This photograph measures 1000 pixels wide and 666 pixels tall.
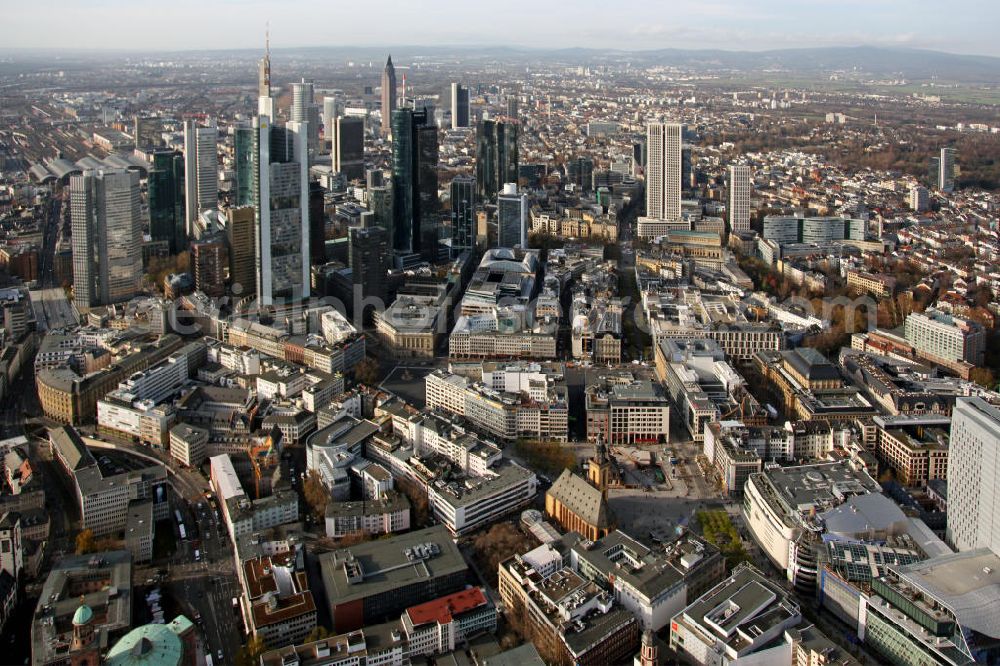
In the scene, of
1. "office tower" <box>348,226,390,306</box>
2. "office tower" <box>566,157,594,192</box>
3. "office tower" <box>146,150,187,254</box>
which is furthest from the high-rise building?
"office tower" <box>348,226,390,306</box>

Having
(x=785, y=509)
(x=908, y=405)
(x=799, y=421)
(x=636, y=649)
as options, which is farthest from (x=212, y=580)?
(x=908, y=405)

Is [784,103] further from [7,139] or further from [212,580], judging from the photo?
[212,580]

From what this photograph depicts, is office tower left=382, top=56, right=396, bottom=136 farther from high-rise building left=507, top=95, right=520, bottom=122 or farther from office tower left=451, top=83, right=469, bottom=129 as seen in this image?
high-rise building left=507, top=95, right=520, bottom=122

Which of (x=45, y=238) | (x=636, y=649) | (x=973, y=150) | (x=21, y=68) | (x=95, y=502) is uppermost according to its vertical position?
(x=21, y=68)

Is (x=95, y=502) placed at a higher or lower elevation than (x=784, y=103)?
lower

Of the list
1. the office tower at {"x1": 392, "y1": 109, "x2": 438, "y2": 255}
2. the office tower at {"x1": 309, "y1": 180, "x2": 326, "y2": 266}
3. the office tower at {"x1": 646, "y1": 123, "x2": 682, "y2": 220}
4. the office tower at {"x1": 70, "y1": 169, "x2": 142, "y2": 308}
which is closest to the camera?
the office tower at {"x1": 70, "y1": 169, "x2": 142, "y2": 308}

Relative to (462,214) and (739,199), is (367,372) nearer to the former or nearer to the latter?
(462,214)

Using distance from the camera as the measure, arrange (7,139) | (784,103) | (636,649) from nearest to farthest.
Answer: (636,649)
(7,139)
(784,103)
